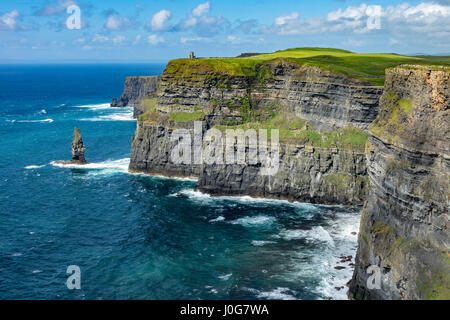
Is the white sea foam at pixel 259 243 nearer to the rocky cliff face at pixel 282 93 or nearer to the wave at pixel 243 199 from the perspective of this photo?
the wave at pixel 243 199

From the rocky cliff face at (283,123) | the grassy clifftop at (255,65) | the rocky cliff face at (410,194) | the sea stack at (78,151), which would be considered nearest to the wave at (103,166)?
the sea stack at (78,151)

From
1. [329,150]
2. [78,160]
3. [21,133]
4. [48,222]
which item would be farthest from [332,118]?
[21,133]

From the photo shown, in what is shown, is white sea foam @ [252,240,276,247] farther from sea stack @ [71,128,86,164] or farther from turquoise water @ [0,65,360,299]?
sea stack @ [71,128,86,164]

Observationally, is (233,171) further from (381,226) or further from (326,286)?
(381,226)

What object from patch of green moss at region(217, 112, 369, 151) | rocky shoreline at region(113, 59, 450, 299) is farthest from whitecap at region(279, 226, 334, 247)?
patch of green moss at region(217, 112, 369, 151)

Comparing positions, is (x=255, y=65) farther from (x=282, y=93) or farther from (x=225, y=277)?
(x=225, y=277)

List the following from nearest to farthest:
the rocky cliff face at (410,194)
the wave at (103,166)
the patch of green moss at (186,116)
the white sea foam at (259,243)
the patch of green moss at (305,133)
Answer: the rocky cliff face at (410,194) < the white sea foam at (259,243) < the patch of green moss at (305,133) < the patch of green moss at (186,116) < the wave at (103,166)

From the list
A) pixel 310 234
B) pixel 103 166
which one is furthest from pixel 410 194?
pixel 103 166
